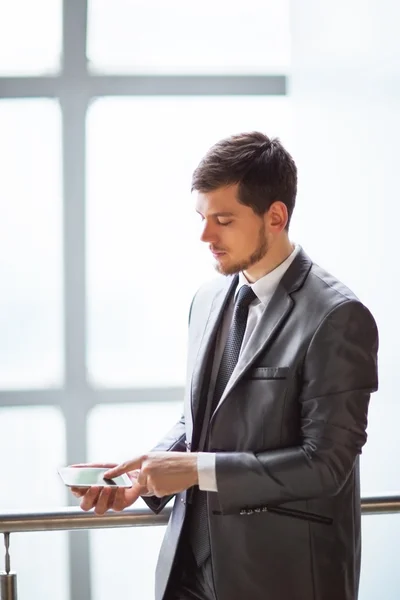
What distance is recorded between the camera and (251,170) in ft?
6.14

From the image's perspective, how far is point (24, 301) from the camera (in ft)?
14.7

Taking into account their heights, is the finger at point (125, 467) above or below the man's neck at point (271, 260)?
below

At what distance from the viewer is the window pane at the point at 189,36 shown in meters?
4.38

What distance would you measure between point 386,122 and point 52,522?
183cm

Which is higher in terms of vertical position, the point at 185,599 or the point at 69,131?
the point at 69,131

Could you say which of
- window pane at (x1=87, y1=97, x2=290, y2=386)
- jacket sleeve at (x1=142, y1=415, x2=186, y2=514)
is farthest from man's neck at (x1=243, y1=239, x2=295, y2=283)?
window pane at (x1=87, y1=97, x2=290, y2=386)

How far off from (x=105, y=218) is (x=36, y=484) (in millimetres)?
1398

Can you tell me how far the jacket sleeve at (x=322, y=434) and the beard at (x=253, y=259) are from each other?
26 centimetres

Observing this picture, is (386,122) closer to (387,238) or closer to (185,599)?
(387,238)

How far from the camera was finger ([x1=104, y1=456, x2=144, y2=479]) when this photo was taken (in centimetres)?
172

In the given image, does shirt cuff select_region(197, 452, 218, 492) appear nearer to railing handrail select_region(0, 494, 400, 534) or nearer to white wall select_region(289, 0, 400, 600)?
railing handrail select_region(0, 494, 400, 534)

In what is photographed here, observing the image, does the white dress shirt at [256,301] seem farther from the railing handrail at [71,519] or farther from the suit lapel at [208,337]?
the railing handrail at [71,519]

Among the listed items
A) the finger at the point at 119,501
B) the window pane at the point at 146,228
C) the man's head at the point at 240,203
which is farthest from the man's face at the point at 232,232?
the window pane at the point at 146,228

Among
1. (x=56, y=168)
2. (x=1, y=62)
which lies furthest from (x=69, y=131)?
(x=1, y=62)
